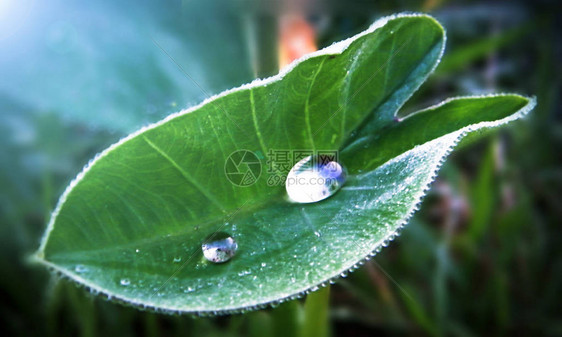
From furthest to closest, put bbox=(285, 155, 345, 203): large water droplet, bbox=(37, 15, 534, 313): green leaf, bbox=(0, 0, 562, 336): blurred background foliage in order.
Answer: bbox=(0, 0, 562, 336): blurred background foliage < bbox=(285, 155, 345, 203): large water droplet < bbox=(37, 15, 534, 313): green leaf

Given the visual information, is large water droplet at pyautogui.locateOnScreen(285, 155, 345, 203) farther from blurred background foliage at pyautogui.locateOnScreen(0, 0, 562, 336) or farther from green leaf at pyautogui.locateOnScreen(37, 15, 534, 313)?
blurred background foliage at pyautogui.locateOnScreen(0, 0, 562, 336)

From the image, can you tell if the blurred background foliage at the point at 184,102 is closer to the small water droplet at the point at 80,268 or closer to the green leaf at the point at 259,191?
the green leaf at the point at 259,191

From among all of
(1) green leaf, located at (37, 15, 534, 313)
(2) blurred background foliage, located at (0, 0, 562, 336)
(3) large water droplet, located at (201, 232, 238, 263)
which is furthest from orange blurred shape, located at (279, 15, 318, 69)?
(3) large water droplet, located at (201, 232, 238, 263)

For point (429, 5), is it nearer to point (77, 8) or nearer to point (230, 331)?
point (77, 8)

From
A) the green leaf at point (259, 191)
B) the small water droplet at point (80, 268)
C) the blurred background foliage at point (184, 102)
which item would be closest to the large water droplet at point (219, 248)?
the green leaf at point (259, 191)

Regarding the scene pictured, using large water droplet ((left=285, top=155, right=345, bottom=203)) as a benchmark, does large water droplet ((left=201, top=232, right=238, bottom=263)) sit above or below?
below

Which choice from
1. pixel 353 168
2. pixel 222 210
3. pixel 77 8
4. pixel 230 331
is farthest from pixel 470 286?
pixel 77 8

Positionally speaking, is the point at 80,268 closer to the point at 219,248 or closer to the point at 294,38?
the point at 219,248
